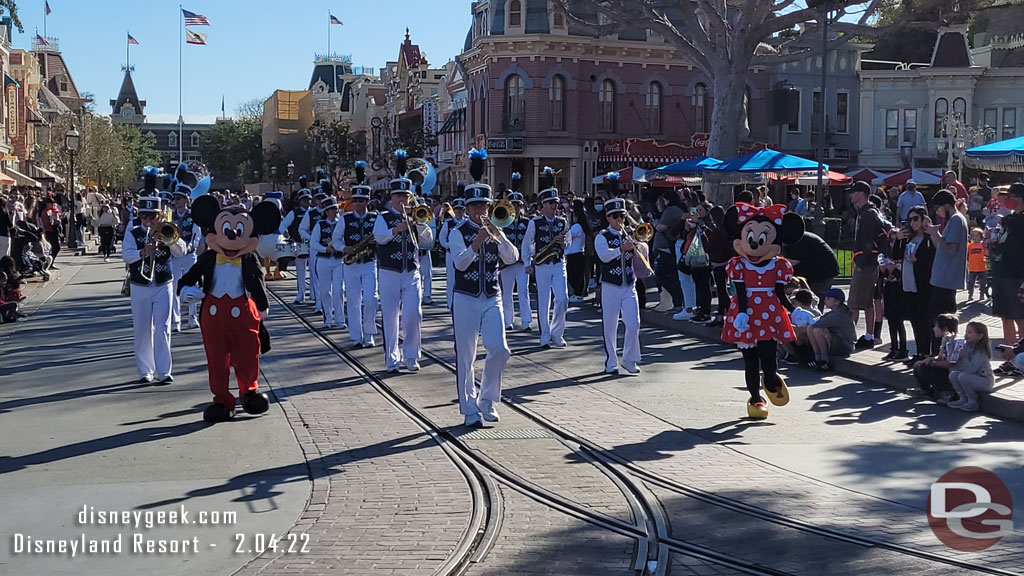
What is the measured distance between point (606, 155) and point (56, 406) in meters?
33.7

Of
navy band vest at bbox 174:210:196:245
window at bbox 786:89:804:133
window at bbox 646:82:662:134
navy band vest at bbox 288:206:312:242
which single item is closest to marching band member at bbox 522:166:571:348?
navy band vest at bbox 174:210:196:245

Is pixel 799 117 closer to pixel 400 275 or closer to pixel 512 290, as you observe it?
pixel 512 290

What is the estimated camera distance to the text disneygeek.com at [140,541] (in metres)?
5.71

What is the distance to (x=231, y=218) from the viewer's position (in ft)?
30.1

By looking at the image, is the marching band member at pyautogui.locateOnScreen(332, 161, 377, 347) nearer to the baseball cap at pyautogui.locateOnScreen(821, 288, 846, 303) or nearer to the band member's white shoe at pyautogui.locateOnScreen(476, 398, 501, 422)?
the band member's white shoe at pyautogui.locateOnScreen(476, 398, 501, 422)

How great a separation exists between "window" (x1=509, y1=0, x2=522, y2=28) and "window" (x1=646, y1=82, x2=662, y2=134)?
5.73 meters

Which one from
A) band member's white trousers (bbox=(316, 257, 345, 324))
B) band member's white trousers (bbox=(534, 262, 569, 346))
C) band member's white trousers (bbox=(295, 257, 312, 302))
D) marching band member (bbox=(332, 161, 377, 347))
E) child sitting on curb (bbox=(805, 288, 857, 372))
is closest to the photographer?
child sitting on curb (bbox=(805, 288, 857, 372))

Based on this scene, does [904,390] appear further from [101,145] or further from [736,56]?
[101,145]

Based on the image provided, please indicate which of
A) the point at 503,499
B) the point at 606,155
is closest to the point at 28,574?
the point at 503,499

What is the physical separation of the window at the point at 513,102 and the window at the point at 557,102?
1.13 m

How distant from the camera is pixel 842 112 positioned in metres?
46.3

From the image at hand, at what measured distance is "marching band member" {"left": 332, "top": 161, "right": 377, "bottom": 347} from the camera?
13578 millimetres

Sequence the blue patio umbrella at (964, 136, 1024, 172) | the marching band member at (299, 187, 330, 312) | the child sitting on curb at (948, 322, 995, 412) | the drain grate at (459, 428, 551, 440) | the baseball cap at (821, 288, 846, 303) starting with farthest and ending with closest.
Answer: the marching band member at (299, 187, 330, 312)
the blue patio umbrella at (964, 136, 1024, 172)
the baseball cap at (821, 288, 846, 303)
the child sitting on curb at (948, 322, 995, 412)
the drain grate at (459, 428, 551, 440)

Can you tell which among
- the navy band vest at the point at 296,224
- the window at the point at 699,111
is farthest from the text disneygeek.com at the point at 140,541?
the window at the point at 699,111
